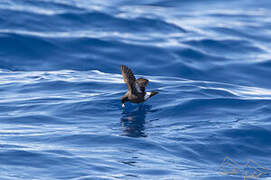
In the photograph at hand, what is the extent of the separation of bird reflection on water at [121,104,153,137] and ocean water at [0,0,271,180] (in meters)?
0.03

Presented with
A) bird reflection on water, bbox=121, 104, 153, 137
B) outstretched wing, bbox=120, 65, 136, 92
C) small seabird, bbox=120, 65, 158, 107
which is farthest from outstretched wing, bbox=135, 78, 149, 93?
bird reflection on water, bbox=121, 104, 153, 137

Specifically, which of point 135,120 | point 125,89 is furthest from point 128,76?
point 125,89

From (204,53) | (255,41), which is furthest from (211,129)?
(255,41)

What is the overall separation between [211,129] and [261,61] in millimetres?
7889

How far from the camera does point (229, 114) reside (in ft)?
33.3

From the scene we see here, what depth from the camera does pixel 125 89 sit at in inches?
475

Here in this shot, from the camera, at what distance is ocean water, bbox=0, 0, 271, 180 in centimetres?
717

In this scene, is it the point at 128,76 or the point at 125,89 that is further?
the point at 125,89

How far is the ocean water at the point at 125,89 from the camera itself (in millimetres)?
7172

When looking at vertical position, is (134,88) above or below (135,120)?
above

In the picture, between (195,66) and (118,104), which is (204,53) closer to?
(195,66)

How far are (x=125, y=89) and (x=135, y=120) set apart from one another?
93.5 inches

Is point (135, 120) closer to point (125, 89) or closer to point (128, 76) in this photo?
point (128, 76)

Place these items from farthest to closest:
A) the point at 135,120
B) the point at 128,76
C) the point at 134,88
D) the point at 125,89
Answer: the point at 125,89, the point at 134,88, the point at 128,76, the point at 135,120
